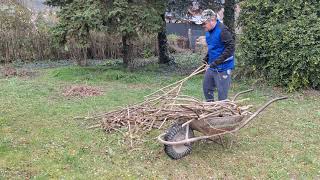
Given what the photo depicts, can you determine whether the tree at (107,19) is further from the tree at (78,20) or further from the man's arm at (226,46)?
the man's arm at (226,46)

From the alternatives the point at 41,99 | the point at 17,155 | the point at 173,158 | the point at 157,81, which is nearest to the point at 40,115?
the point at 41,99

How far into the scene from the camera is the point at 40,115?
682 centimetres

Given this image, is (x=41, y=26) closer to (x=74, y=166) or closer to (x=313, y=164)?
(x=74, y=166)

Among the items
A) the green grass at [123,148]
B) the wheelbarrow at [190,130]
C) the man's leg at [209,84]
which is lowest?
the green grass at [123,148]

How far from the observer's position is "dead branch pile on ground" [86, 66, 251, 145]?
16.3ft

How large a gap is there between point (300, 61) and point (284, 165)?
4278 millimetres

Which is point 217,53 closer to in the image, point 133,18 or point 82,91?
point 82,91

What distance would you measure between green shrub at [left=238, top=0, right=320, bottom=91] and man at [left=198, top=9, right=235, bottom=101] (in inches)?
134

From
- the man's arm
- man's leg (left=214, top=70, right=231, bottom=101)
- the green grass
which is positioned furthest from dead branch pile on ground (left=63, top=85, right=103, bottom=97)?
the man's arm

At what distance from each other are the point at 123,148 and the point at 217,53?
1.92 m

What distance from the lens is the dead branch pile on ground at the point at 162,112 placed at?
16.3ft

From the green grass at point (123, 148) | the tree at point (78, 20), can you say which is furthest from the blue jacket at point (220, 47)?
the tree at point (78, 20)

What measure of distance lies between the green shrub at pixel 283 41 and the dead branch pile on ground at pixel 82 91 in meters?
3.62

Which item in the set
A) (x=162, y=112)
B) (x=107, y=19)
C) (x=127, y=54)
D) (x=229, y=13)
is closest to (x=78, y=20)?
(x=107, y=19)
